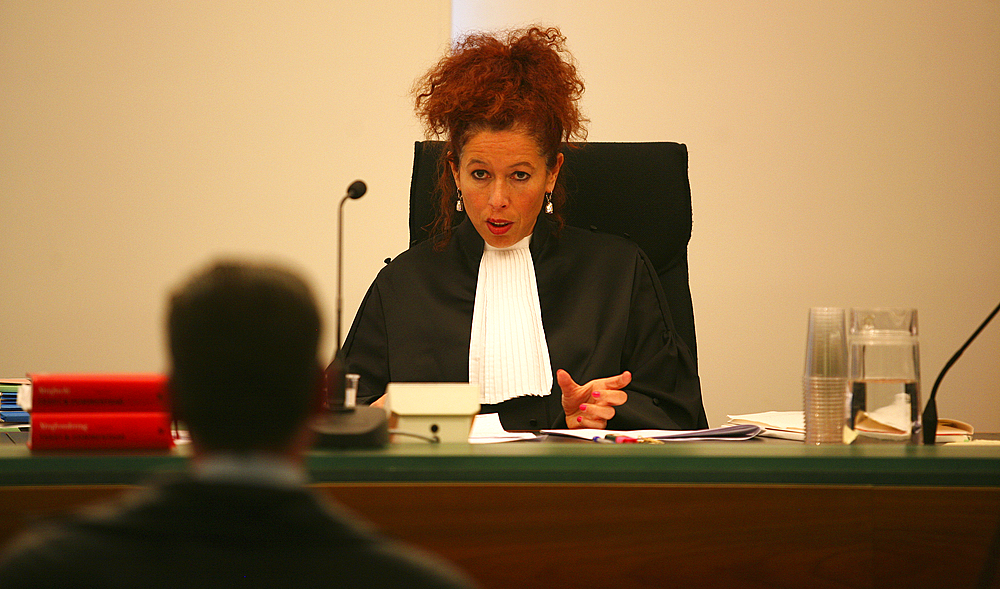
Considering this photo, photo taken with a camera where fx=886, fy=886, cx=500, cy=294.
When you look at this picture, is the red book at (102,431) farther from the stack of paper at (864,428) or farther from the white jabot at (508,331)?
the white jabot at (508,331)

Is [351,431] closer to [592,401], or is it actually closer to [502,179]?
[592,401]

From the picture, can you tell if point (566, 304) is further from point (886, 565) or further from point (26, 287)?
point (26, 287)

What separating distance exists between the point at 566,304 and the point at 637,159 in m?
0.44

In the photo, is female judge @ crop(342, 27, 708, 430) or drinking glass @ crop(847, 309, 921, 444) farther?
female judge @ crop(342, 27, 708, 430)

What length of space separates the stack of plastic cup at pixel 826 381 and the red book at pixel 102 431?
35.8 inches

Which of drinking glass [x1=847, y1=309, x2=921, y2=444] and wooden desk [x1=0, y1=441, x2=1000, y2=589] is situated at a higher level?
drinking glass [x1=847, y1=309, x2=921, y2=444]

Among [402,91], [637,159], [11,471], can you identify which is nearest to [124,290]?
[402,91]

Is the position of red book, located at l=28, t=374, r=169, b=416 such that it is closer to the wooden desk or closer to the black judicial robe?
the wooden desk

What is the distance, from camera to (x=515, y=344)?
2268 mm

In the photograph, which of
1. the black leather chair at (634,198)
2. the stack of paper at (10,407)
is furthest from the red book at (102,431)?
the black leather chair at (634,198)

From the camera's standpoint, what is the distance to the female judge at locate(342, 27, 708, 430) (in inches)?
87.9

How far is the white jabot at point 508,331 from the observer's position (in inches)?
87.0

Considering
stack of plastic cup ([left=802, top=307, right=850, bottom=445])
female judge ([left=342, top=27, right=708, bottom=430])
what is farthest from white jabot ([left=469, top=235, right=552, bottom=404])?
stack of plastic cup ([left=802, top=307, right=850, bottom=445])

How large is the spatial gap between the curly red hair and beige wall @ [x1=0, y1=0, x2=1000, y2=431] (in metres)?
1.19
